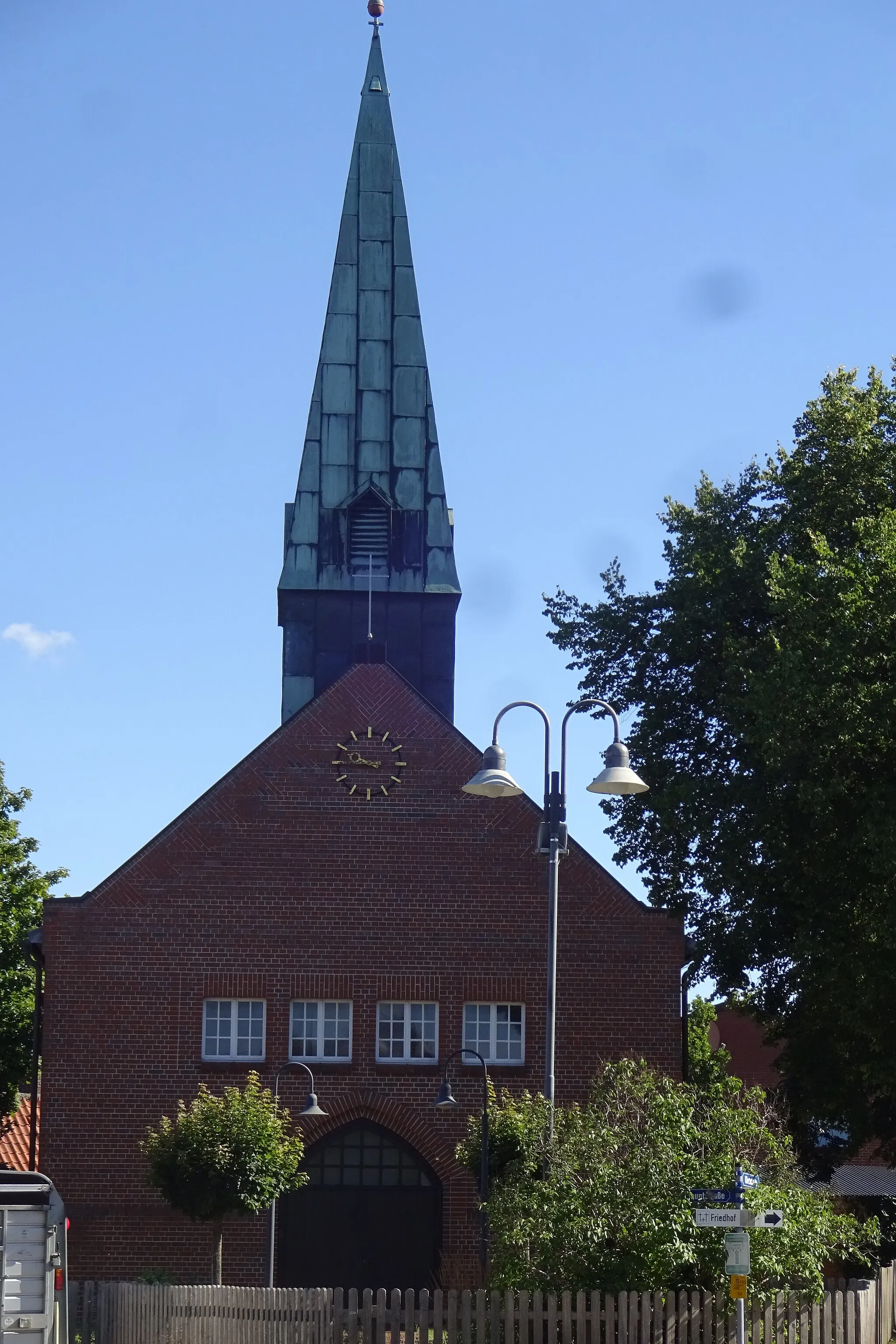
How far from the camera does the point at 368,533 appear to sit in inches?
1725

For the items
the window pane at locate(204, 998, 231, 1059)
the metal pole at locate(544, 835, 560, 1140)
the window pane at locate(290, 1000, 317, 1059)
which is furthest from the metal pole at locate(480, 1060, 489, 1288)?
the window pane at locate(204, 998, 231, 1059)

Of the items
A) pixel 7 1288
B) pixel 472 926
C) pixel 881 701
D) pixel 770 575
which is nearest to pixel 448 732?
pixel 472 926

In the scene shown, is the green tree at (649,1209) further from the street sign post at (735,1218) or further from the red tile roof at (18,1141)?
the red tile roof at (18,1141)

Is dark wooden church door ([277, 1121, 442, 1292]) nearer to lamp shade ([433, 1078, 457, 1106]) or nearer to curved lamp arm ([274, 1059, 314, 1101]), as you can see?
curved lamp arm ([274, 1059, 314, 1101])

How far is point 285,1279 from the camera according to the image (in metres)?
29.8

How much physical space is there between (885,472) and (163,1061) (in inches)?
625

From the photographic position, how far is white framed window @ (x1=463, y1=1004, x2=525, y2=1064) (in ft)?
102

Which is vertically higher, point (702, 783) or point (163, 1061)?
point (702, 783)

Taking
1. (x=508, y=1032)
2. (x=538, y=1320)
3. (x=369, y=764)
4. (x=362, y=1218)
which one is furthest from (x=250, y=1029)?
(x=538, y=1320)

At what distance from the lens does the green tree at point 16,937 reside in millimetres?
41969

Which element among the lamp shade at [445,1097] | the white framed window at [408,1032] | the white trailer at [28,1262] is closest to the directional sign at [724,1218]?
the white trailer at [28,1262]

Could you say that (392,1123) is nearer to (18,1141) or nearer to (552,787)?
(552,787)

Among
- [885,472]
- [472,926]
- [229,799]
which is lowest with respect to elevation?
[472,926]

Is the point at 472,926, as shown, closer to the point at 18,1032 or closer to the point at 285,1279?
the point at 285,1279
